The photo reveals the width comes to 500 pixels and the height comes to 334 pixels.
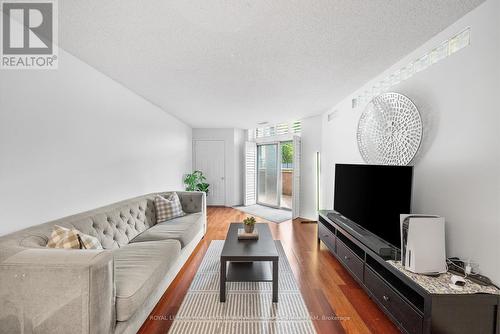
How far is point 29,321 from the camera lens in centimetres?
119

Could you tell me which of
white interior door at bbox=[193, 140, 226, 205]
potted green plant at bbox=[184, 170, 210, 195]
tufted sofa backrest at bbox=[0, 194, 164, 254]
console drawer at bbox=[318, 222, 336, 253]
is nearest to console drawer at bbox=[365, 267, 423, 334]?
console drawer at bbox=[318, 222, 336, 253]

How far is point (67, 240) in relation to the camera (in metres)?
1.62

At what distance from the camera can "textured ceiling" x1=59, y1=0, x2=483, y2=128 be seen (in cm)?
157

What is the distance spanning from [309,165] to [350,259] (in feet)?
9.64

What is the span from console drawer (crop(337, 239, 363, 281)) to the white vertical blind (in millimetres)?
4093

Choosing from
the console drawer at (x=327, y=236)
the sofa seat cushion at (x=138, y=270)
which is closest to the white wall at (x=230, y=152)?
the console drawer at (x=327, y=236)

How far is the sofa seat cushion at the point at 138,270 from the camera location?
4.75 feet

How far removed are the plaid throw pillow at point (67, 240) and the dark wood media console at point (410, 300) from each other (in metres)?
2.49

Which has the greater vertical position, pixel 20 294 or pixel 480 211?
pixel 480 211

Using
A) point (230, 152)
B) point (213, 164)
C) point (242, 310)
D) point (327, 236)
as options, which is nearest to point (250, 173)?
point (230, 152)

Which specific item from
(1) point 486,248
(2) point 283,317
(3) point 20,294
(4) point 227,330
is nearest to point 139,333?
(4) point 227,330

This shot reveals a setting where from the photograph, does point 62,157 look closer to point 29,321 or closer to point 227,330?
point 29,321

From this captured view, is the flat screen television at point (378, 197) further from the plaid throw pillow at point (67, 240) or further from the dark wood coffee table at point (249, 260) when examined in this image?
the plaid throw pillow at point (67, 240)

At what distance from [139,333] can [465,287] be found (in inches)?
95.0
